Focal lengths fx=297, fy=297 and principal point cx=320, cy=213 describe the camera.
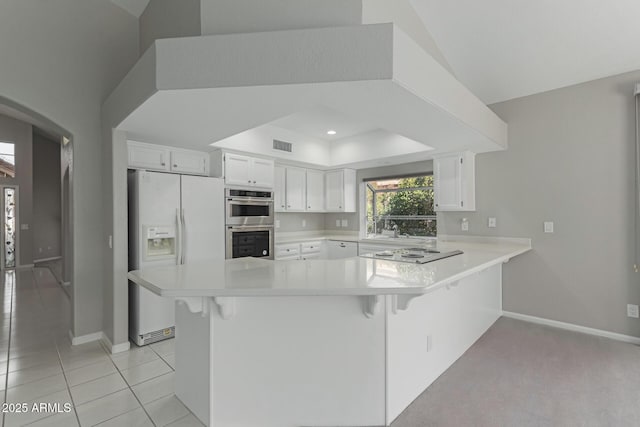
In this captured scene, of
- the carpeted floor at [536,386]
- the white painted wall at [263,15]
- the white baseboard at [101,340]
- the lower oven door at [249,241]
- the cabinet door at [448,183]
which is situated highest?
the white painted wall at [263,15]

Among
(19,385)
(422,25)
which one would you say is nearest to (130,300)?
(19,385)

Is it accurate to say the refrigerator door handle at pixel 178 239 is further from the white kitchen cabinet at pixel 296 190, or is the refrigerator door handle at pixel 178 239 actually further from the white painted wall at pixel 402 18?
the white painted wall at pixel 402 18

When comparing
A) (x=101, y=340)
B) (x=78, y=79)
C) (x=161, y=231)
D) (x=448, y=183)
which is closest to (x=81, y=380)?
(x=101, y=340)

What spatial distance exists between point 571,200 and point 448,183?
127 cm

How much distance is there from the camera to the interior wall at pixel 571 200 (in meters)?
2.96

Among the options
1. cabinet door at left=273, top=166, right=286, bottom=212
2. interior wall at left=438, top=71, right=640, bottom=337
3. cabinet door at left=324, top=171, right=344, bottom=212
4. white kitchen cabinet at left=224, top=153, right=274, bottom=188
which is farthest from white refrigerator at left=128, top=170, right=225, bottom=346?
interior wall at left=438, top=71, right=640, bottom=337

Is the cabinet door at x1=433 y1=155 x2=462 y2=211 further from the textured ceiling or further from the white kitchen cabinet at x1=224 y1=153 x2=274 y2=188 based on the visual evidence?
the white kitchen cabinet at x1=224 y1=153 x2=274 y2=188

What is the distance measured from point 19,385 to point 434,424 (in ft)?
9.63

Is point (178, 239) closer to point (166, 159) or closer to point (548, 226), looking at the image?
point (166, 159)

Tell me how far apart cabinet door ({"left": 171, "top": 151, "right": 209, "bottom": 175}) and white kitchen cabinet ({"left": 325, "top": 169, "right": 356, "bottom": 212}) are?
238 cm

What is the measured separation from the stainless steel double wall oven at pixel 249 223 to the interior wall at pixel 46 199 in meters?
7.98

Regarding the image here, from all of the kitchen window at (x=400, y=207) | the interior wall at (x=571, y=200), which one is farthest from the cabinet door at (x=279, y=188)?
the interior wall at (x=571, y=200)

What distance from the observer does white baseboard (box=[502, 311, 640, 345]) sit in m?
2.94

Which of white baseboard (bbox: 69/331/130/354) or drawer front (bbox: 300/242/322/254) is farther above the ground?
drawer front (bbox: 300/242/322/254)
